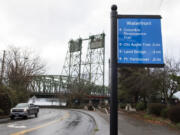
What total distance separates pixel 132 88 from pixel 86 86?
32182mm

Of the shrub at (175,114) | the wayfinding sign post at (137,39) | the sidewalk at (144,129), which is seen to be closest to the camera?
the wayfinding sign post at (137,39)

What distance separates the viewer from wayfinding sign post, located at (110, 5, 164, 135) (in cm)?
362

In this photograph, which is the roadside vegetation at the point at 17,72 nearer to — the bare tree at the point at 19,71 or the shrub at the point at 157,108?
the bare tree at the point at 19,71

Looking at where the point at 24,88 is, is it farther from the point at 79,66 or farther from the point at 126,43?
the point at 79,66

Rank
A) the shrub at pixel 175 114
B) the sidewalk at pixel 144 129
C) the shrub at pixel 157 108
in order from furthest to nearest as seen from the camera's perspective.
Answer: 1. the shrub at pixel 157 108
2. the shrub at pixel 175 114
3. the sidewalk at pixel 144 129

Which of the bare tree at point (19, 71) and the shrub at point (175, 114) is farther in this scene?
the bare tree at point (19, 71)

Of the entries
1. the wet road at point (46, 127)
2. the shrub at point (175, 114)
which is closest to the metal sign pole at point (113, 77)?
the wet road at point (46, 127)

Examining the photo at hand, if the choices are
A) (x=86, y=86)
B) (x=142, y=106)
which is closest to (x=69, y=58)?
(x=86, y=86)

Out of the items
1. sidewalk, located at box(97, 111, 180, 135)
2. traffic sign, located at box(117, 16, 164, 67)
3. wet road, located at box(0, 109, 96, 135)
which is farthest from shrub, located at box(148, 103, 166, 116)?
traffic sign, located at box(117, 16, 164, 67)

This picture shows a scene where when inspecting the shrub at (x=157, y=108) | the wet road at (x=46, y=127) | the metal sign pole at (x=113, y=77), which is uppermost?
the metal sign pole at (x=113, y=77)

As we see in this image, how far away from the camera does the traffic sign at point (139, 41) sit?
363cm

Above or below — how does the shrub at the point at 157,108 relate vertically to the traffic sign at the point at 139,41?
below

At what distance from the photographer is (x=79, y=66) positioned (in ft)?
248

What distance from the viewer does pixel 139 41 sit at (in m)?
3.68
